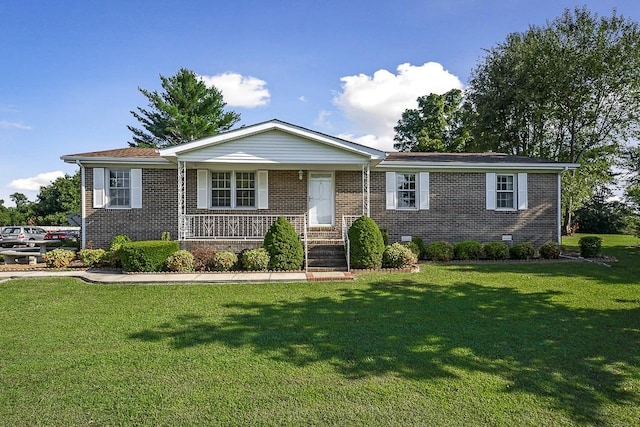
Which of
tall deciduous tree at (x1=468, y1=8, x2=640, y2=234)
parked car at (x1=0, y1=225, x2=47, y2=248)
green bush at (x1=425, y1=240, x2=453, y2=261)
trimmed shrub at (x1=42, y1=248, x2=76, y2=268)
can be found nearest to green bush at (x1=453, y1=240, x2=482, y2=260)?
green bush at (x1=425, y1=240, x2=453, y2=261)

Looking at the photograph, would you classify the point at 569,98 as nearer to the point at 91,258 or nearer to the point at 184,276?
the point at 184,276

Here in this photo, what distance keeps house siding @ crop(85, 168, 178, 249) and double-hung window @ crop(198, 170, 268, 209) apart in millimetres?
1355

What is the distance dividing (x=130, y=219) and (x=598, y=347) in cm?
1322

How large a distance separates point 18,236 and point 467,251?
23991mm

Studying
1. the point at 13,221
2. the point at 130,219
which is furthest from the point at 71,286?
the point at 13,221

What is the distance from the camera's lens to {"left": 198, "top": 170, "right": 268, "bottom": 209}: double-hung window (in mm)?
13414

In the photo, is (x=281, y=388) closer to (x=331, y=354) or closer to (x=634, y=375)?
(x=331, y=354)

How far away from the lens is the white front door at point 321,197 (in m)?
13.6

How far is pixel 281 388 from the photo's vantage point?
3617 mm

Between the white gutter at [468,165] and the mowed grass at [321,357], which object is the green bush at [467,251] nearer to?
the white gutter at [468,165]

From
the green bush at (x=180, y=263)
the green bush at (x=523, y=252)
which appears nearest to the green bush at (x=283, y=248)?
the green bush at (x=180, y=263)

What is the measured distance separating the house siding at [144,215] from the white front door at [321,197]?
4889 millimetres

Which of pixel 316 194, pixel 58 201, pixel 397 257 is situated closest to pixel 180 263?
pixel 316 194

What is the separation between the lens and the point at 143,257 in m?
9.98
